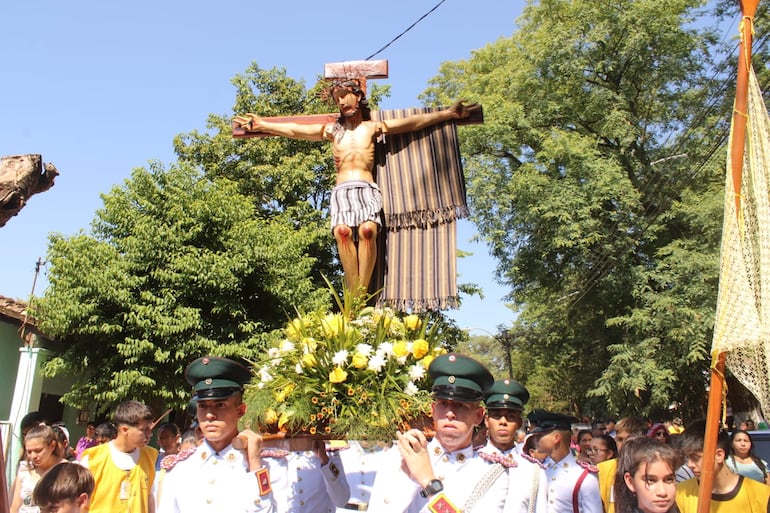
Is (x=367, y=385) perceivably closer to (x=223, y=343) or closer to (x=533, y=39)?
(x=223, y=343)

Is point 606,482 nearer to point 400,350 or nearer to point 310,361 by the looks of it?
point 400,350

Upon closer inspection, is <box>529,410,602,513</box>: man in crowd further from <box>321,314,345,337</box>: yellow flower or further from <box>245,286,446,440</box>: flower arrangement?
<box>321,314,345,337</box>: yellow flower

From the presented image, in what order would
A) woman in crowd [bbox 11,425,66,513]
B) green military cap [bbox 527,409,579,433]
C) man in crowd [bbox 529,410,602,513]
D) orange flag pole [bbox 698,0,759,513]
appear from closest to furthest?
orange flag pole [bbox 698,0,759,513], man in crowd [bbox 529,410,602,513], woman in crowd [bbox 11,425,66,513], green military cap [bbox 527,409,579,433]

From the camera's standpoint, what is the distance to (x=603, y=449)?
6293 millimetres

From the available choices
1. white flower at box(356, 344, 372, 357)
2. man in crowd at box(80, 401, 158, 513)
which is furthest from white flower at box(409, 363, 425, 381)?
man in crowd at box(80, 401, 158, 513)

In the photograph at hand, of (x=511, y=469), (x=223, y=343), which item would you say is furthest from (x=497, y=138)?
(x=511, y=469)

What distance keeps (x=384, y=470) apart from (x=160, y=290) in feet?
42.6

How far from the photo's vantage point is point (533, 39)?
2284 centimetres

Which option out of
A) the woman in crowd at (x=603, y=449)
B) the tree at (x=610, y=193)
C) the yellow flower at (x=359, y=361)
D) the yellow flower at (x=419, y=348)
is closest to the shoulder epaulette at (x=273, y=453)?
the yellow flower at (x=359, y=361)

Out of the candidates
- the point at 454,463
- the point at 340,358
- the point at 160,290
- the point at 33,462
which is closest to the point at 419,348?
the point at 340,358

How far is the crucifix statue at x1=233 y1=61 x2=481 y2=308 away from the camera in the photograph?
550 cm

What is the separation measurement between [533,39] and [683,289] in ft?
31.8

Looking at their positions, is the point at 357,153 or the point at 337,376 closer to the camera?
the point at 337,376

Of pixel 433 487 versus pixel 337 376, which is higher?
pixel 337 376
